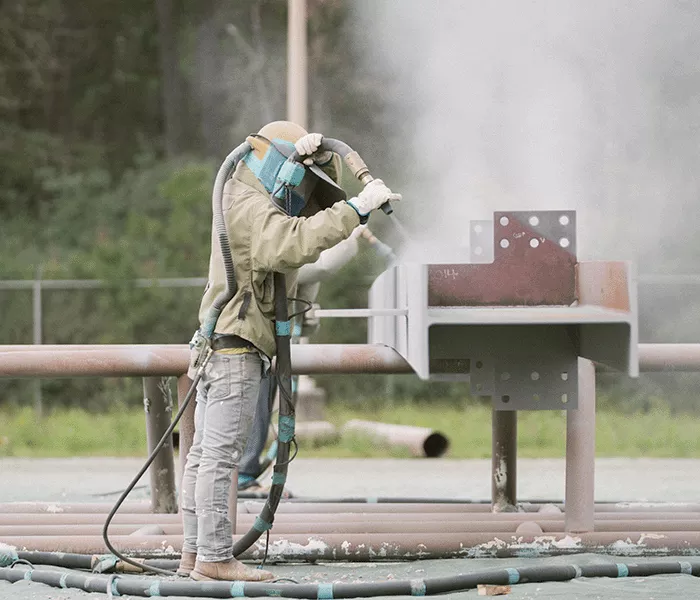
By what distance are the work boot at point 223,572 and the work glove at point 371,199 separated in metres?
1.32

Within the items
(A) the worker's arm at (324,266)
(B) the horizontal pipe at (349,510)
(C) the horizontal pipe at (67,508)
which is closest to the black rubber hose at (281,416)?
(B) the horizontal pipe at (349,510)

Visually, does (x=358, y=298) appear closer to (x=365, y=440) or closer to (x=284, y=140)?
(x=365, y=440)

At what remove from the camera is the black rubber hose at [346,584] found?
415cm

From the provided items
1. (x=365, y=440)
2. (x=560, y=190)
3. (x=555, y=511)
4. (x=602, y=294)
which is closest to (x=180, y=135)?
(x=560, y=190)

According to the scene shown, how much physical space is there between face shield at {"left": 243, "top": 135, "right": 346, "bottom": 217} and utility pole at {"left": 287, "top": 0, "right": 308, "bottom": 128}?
20.9 feet

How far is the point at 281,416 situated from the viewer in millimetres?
4469

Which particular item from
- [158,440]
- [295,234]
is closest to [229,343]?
[295,234]

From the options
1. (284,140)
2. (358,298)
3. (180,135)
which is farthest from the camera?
(180,135)

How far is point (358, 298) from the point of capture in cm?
1323

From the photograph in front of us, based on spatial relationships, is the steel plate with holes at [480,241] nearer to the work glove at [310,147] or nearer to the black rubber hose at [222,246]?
the work glove at [310,147]

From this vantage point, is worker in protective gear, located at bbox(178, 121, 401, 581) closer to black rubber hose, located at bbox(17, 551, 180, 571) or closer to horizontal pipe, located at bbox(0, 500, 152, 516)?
black rubber hose, located at bbox(17, 551, 180, 571)

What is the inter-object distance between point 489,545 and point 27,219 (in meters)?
12.7

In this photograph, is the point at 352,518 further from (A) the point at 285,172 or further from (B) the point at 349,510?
(A) the point at 285,172

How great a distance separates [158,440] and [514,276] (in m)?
2.02
